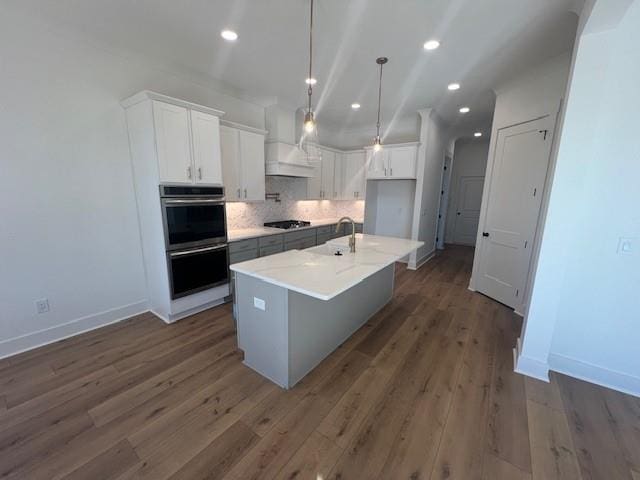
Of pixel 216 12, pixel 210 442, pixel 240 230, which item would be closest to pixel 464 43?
pixel 216 12

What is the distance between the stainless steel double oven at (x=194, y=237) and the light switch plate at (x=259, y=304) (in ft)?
4.28

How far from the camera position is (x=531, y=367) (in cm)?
219

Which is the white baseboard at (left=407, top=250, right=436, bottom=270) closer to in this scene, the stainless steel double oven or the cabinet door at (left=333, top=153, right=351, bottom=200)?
the cabinet door at (left=333, top=153, right=351, bottom=200)

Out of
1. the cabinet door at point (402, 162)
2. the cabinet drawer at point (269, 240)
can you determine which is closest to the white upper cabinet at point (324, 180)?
the cabinet door at point (402, 162)

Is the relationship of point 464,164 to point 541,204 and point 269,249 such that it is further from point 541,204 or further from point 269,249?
point 269,249

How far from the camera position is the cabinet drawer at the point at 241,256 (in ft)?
11.1

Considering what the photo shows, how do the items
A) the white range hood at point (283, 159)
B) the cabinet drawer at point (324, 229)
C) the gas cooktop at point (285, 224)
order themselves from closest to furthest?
the white range hood at point (283, 159) → the gas cooktop at point (285, 224) → the cabinet drawer at point (324, 229)

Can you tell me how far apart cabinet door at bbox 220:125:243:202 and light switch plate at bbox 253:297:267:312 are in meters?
1.97

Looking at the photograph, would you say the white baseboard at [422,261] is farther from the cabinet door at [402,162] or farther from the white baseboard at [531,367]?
the white baseboard at [531,367]

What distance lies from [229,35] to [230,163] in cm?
145

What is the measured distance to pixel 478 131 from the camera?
235 inches

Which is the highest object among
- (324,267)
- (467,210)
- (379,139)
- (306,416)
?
(379,139)

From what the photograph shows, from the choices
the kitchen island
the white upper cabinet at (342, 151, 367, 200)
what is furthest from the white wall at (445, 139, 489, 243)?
the kitchen island

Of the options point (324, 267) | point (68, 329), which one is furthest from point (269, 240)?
point (68, 329)
